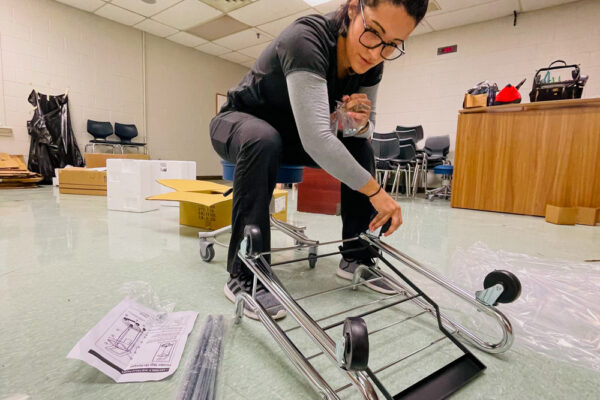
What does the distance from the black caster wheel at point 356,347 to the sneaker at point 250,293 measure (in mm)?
405

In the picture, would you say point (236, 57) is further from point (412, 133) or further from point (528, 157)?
point (528, 157)

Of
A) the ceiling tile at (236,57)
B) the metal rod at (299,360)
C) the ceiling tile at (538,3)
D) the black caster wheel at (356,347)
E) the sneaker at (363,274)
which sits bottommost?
the sneaker at (363,274)

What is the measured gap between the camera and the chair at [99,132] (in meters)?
4.36

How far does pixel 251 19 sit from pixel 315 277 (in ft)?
15.1

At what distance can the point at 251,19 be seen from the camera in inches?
174

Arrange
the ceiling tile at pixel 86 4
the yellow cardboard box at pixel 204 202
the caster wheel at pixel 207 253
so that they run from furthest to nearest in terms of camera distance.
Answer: the ceiling tile at pixel 86 4, the yellow cardboard box at pixel 204 202, the caster wheel at pixel 207 253

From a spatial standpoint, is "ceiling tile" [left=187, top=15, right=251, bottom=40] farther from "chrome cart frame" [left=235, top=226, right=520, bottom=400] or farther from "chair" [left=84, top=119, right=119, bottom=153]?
"chrome cart frame" [left=235, top=226, right=520, bottom=400]

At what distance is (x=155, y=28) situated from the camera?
190 inches

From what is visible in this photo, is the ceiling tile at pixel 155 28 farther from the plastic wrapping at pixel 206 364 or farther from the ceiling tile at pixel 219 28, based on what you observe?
the plastic wrapping at pixel 206 364

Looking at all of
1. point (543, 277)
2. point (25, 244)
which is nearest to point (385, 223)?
point (543, 277)

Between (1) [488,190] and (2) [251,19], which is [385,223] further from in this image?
(2) [251,19]

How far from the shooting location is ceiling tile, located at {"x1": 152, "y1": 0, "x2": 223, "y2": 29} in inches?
160

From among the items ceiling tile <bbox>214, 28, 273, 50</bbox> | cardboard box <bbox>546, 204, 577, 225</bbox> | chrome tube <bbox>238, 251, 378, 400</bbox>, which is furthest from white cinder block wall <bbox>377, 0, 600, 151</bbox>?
chrome tube <bbox>238, 251, 378, 400</bbox>

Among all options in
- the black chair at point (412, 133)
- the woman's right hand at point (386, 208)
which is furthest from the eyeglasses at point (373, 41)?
the black chair at point (412, 133)
